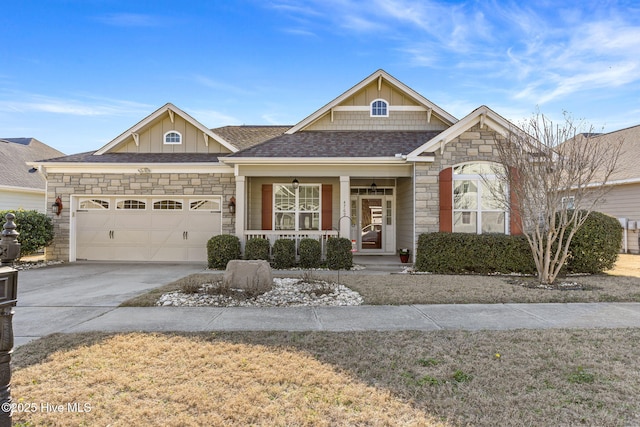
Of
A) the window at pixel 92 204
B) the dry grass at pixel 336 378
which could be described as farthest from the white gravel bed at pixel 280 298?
the window at pixel 92 204

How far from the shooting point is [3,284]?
219 centimetres

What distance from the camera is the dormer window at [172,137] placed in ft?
43.4

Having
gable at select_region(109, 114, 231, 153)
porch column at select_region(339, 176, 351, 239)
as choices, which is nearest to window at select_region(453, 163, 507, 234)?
porch column at select_region(339, 176, 351, 239)

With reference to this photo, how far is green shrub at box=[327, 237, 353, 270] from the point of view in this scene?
10531 millimetres

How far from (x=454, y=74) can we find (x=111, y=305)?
12117 mm

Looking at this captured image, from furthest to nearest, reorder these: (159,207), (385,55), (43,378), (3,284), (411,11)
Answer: (385,55)
(159,207)
(411,11)
(43,378)
(3,284)

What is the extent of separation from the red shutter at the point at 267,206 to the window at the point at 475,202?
236 inches

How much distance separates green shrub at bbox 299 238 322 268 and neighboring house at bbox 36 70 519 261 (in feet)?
1.84

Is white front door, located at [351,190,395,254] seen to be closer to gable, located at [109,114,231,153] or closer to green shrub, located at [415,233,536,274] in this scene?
green shrub, located at [415,233,536,274]

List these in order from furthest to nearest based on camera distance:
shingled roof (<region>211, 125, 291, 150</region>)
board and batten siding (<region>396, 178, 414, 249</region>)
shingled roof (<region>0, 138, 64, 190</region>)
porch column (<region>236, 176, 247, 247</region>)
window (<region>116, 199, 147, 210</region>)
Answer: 1. shingled roof (<region>0, 138, 64, 190</region>)
2. shingled roof (<region>211, 125, 291, 150</region>)
3. window (<region>116, 199, 147, 210</region>)
4. board and batten siding (<region>396, 178, 414, 249</region>)
5. porch column (<region>236, 176, 247, 247</region>)

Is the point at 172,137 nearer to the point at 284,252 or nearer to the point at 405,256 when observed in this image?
the point at 284,252

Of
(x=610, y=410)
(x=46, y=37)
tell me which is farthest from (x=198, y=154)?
(x=610, y=410)

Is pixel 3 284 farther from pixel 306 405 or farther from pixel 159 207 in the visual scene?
pixel 159 207

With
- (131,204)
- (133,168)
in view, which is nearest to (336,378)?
(133,168)
